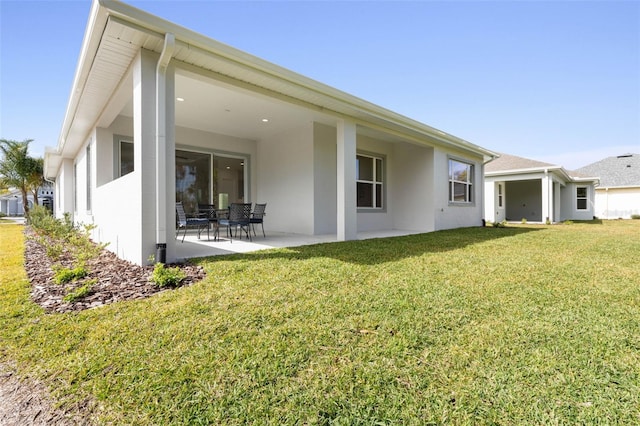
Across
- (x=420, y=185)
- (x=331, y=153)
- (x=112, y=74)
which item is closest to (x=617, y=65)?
(x=420, y=185)

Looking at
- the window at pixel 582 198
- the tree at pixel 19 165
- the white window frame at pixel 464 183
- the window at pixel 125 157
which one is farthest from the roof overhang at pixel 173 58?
the window at pixel 582 198

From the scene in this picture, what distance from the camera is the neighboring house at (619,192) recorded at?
70.3 ft

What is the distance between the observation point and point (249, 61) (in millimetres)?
4609

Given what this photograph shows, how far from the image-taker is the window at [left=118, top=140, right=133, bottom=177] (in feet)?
24.4

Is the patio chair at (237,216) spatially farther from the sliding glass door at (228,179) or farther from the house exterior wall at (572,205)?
the house exterior wall at (572,205)

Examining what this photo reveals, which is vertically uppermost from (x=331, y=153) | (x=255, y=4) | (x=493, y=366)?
(x=255, y=4)

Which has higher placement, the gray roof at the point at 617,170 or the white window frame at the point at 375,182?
the gray roof at the point at 617,170

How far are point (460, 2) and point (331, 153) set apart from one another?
5.48m

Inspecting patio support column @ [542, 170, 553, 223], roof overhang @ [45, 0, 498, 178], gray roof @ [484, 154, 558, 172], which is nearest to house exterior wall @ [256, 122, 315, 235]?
roof overhang @ [45, 0, 498, 178]

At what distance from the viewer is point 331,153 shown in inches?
349

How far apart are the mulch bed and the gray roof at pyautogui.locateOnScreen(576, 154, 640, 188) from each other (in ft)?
101

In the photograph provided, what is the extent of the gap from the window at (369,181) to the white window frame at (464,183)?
260cm

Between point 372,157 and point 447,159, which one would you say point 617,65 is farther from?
point 372,157

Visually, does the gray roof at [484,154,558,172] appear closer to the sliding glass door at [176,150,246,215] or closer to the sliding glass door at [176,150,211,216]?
the sliding glass door at [176,150,246,215]
